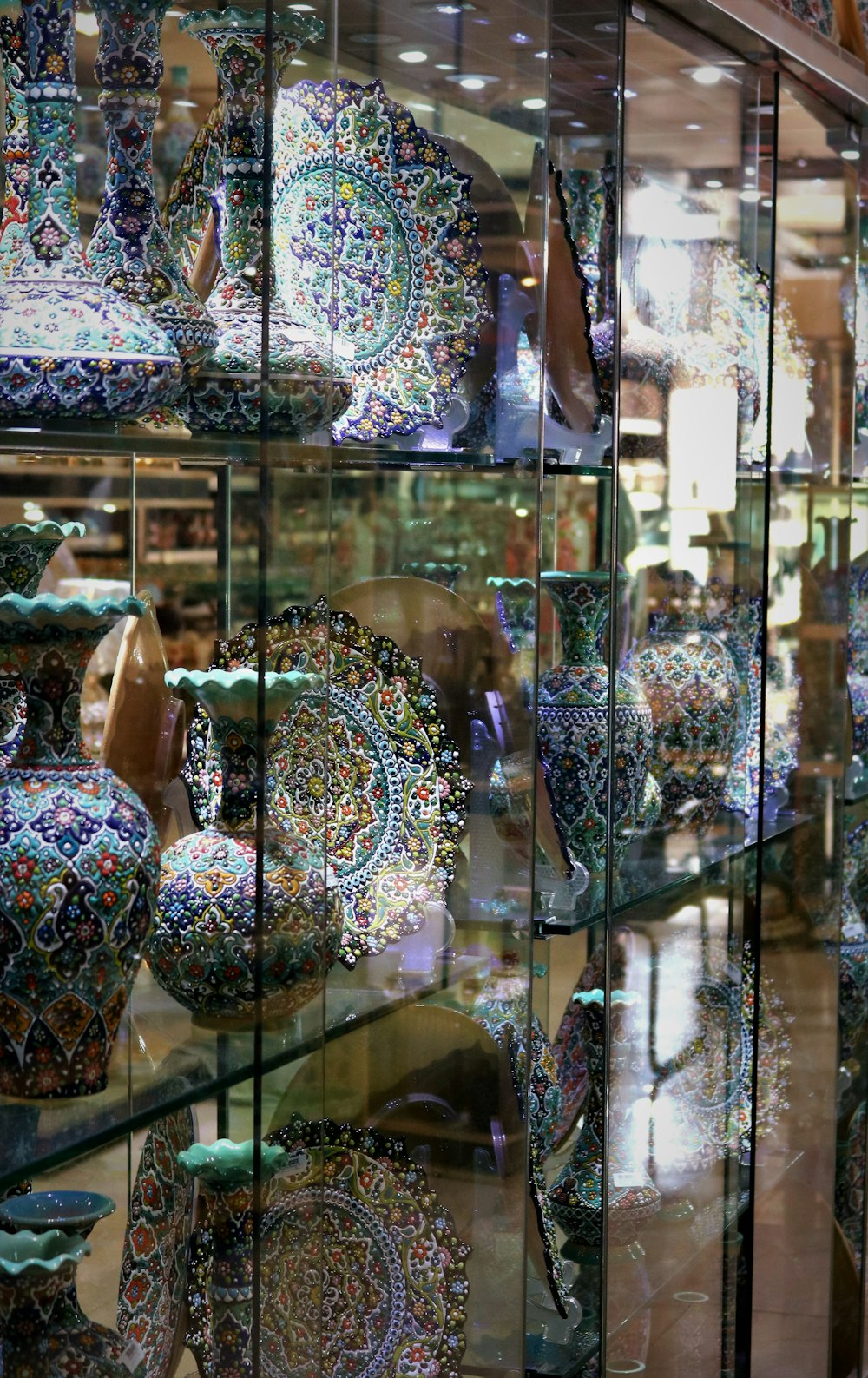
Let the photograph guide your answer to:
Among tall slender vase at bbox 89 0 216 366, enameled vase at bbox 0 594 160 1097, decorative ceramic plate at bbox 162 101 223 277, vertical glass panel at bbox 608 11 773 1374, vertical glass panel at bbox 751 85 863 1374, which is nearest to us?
enameled vase at bbox 0 594 160 1097

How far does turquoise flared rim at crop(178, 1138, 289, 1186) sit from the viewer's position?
3.65ft

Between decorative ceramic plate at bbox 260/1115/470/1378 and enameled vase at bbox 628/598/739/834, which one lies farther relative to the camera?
enameled vase at bbox 628/598/739/834

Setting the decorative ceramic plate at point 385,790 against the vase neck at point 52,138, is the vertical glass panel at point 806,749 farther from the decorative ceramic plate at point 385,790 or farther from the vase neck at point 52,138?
the vase neck at point 52,138

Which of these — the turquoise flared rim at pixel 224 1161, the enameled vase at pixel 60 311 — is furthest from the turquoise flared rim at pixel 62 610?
the turquoise flared rim at pixel 224 1161

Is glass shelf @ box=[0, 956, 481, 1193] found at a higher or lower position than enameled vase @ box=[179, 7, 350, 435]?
lower

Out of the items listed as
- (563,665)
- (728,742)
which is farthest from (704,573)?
(563,665)

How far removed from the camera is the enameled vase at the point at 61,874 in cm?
98

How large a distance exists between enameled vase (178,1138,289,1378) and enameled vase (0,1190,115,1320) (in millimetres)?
73

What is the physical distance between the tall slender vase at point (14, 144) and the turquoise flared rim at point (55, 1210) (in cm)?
55

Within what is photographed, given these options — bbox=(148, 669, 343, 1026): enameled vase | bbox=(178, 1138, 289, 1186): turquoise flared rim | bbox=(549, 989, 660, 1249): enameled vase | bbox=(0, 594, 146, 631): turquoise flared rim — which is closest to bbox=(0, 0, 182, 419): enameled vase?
bbox=(0, 594, 146, 631): turquoise flared rim

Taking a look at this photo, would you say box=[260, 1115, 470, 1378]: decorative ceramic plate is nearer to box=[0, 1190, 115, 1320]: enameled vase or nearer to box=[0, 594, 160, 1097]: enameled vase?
box=[0, 1190, 115, 1320]: enameled vase

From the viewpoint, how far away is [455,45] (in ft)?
5.15

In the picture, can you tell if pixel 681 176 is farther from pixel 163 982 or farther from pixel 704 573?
pixel 163 982

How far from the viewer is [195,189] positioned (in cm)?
124
